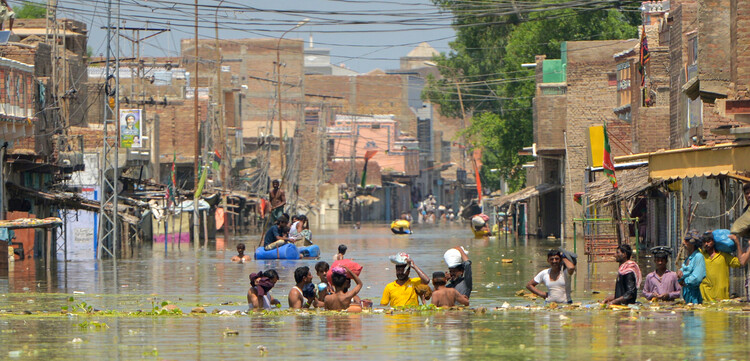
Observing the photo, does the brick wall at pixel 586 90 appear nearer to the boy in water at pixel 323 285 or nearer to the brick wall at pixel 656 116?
the brick wall at pixel 656 116

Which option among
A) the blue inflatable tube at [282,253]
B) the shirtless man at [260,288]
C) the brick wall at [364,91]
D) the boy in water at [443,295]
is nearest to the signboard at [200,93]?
the blue inflatable tube at [282,253]

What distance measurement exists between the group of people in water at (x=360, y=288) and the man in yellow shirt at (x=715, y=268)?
10.3ft

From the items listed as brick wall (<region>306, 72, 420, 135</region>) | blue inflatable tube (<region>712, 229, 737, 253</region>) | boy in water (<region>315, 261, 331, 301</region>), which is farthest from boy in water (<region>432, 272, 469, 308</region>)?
brick wall (<region>306, 72, 420, 135</region>)

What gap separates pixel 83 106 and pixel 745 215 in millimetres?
48308

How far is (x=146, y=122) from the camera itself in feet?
216

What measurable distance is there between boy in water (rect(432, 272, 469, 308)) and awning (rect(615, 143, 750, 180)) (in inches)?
221

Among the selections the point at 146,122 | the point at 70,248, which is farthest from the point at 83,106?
the point at 70,248

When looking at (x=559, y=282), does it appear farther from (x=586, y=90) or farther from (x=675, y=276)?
(x=586, y=90)

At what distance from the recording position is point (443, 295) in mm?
17297

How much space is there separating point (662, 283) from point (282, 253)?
19.8 m

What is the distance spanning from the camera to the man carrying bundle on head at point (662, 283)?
17.6m

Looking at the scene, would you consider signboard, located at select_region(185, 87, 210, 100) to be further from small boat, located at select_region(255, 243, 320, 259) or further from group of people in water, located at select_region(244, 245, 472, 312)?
group of people in water, located at select_region(244, 245, 472, 312)

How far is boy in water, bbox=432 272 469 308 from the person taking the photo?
56.7ft

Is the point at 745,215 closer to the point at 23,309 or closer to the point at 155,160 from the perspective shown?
the point at 23,309
